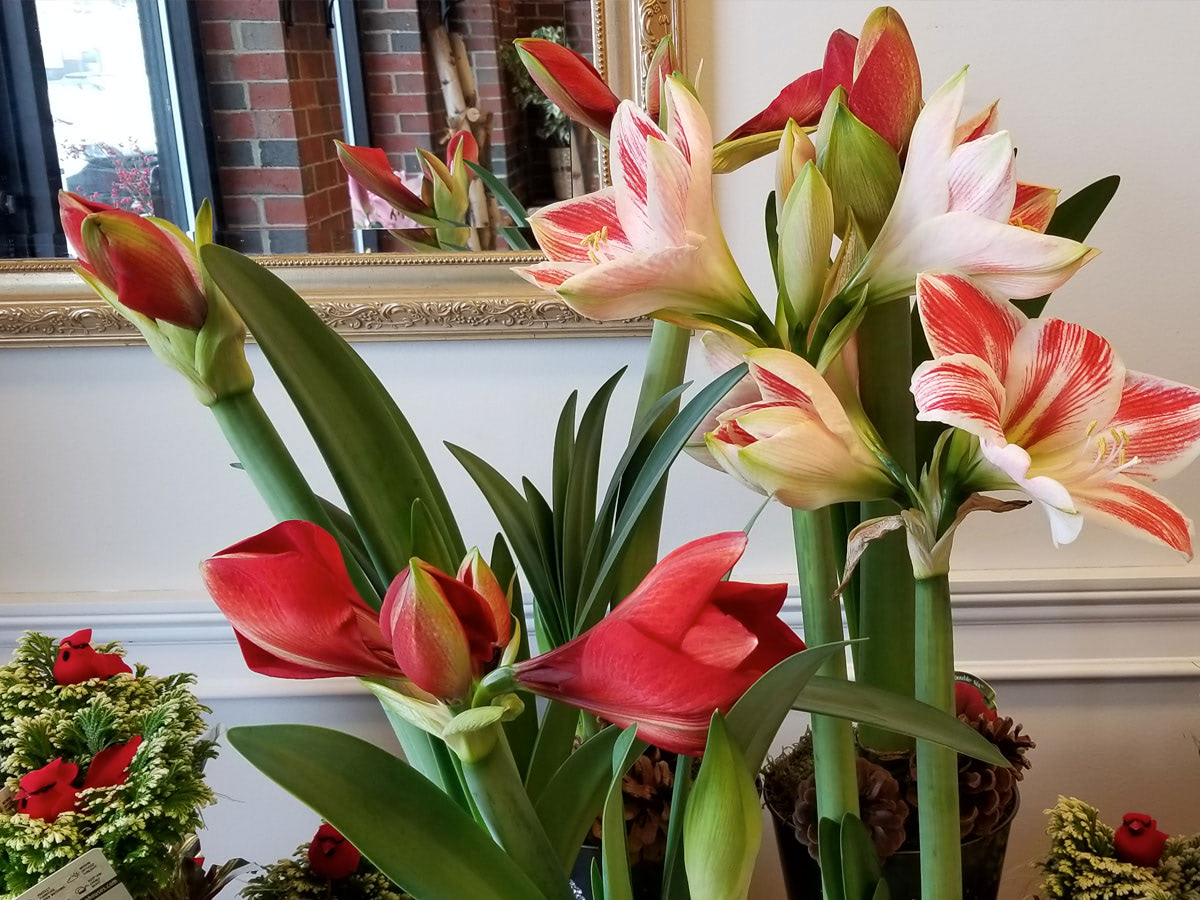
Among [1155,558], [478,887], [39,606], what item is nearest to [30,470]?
[39,606]

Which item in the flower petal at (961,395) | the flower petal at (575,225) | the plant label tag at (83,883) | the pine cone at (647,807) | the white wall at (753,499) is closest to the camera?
the flower petal at (961,395)

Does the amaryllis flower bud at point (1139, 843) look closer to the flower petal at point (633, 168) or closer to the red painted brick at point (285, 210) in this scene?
the flower petal at point (633, 168)

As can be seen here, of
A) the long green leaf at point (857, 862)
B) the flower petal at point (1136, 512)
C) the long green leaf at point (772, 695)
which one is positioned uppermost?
the flower petal at point (1136, 512)

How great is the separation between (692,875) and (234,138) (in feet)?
2.42

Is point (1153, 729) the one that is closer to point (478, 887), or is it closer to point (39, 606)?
point (478, 887)

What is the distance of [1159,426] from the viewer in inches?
13.9

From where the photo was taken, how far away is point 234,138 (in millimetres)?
859

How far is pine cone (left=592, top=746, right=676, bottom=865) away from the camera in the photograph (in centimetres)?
64

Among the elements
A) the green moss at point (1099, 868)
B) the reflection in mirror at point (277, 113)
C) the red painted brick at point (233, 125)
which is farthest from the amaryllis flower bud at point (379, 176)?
the green moss at point (1099, 868)

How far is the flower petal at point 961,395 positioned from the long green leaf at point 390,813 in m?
0.23

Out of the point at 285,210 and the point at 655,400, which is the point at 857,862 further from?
the point at 285,210

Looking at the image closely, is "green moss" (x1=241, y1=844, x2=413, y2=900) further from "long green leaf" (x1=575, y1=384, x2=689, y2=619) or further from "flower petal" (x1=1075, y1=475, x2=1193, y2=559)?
"flower petal" (x1=1075, y1=475, x2=1193, y2=559)

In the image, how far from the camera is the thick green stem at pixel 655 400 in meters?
0.57

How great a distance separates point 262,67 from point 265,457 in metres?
0.53
